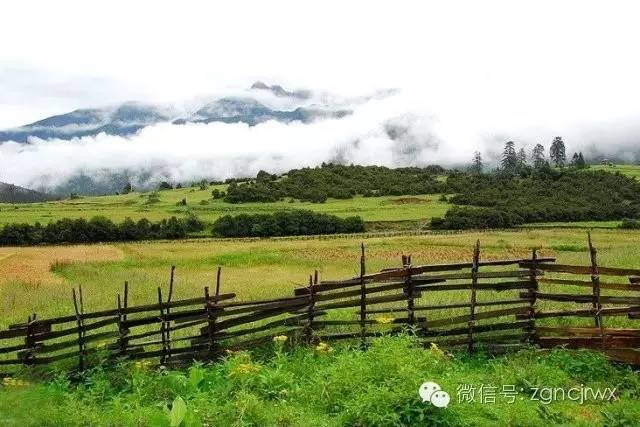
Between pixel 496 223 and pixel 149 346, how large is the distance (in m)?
65.0

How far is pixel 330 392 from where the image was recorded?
23.4ft

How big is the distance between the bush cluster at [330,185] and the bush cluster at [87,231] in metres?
27.8

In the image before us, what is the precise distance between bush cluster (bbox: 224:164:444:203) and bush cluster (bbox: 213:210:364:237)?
928 inches

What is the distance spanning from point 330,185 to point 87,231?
49027 millimetres

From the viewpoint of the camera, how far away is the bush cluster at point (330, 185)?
9581cm

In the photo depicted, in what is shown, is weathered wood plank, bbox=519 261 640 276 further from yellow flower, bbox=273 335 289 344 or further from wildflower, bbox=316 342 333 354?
yellow flower, bbox=273 335 289 344

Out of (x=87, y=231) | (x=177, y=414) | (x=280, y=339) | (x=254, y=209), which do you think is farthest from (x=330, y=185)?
(x=177, y=414)

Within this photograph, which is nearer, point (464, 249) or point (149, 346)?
point (149, 346)

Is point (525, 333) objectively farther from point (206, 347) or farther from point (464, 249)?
point (464, 249)

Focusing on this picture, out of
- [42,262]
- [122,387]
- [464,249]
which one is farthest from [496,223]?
[122,387]

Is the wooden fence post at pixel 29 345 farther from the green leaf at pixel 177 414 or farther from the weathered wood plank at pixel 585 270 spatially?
the weathered wood plank at pixel 585 270

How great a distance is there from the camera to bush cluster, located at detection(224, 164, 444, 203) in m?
95.8

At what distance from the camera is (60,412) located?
7.14m

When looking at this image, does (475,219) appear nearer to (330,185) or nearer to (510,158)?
(330,185)
